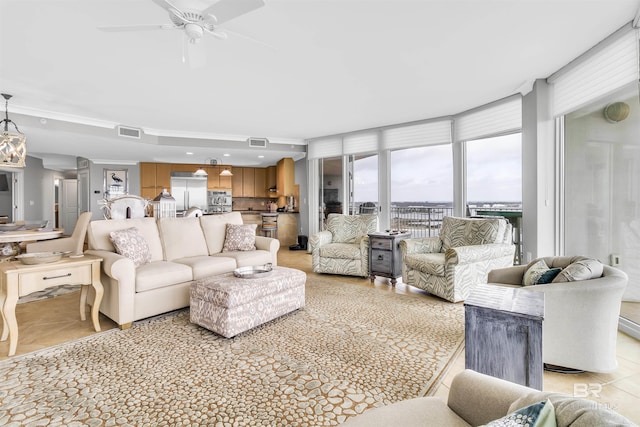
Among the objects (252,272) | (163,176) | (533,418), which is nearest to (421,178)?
(252,272)

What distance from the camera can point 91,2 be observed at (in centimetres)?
213

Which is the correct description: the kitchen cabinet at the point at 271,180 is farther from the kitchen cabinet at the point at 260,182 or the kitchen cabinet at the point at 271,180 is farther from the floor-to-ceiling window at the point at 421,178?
the floor-to-ceiling window at the point at 421,178

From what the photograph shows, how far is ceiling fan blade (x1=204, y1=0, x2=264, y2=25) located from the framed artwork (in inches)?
302

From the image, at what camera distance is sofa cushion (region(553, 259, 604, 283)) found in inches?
74.7

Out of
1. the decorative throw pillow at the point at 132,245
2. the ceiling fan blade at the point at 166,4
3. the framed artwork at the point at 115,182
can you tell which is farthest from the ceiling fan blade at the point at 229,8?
the framed artwork at the point at 115,182

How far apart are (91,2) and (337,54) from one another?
1.94 meters

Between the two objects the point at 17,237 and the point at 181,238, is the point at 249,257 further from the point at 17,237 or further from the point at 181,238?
the point at 17,237

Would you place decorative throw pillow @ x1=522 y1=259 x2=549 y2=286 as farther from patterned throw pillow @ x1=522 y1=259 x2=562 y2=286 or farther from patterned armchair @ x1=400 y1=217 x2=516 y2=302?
patterned armchair @ x1=400 y1=217 x2=516 y2=302

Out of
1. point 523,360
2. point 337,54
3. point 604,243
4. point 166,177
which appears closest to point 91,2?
point 337,54

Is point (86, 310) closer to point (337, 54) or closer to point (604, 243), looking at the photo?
point (337, 54)

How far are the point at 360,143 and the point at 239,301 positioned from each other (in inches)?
174

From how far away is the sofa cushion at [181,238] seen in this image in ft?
Answer: 11.7

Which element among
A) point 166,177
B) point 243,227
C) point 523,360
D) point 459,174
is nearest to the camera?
point 523,360

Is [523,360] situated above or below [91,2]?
below
